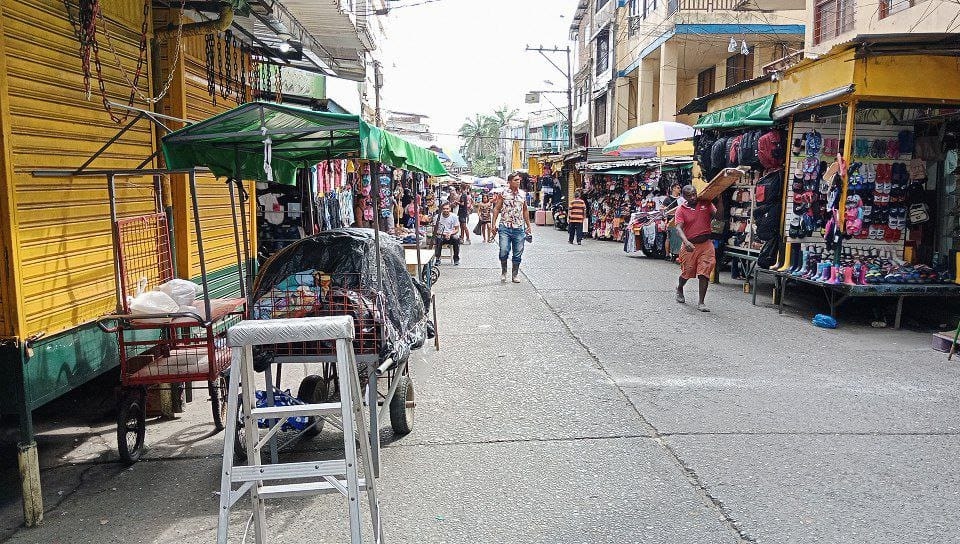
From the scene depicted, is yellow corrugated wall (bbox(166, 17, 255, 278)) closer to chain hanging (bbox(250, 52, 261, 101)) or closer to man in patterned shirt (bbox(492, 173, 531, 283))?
chain hanging (bbox(250, 52, 261, 101))

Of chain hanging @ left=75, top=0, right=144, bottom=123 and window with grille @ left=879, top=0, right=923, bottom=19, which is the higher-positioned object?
window with grille @ left=879, top=0, right=923, bottom=19

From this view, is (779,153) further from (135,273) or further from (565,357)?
(135,273)

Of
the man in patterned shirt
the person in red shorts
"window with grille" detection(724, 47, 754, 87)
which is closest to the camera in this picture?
the person in red shorts

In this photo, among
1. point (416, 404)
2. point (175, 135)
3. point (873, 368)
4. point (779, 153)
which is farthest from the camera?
point (779, 153)

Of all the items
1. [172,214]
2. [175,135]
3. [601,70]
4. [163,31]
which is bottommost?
[172,214]

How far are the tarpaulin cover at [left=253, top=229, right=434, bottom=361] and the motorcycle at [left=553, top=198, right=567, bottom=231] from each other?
1060 inches

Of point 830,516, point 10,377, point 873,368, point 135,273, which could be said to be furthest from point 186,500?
point 873,368

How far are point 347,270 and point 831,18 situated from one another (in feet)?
44.9

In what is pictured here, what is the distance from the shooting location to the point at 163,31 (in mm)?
6422

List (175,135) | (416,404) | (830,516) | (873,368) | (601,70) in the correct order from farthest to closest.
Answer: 1. (601,70)
2. (873,368)
3. (416,404)
4. (175,135)
5. (830,516)

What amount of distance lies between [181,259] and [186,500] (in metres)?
3.06

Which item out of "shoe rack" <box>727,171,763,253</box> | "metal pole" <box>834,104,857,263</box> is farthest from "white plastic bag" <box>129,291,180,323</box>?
"shoe rack" <box>727,171,763,253</box>

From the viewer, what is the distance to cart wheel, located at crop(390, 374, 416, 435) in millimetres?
5164

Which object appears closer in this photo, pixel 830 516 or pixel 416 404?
pixel 830 516
